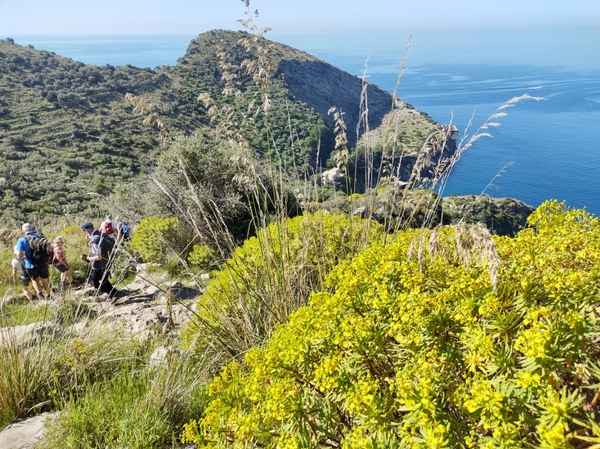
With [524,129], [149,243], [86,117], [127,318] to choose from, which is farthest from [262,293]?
[524,129]

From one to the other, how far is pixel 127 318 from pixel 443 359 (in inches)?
148

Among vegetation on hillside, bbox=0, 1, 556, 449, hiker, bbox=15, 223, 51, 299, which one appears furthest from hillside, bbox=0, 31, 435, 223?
vegetation on hillside, bbox=0, 1, 556, 449

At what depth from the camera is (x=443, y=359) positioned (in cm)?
124

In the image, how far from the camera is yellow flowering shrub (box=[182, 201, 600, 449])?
103 cm

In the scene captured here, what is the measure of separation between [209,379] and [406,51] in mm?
2917

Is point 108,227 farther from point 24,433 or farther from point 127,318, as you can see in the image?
point 24,433

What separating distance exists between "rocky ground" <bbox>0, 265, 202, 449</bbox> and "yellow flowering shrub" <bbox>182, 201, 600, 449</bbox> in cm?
112

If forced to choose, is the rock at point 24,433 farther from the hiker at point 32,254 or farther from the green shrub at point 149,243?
the green shrub at point 149,243

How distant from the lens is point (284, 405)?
1.31m

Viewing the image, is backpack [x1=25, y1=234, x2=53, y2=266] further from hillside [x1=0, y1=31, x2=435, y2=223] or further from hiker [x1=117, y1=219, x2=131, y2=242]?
hillside [x1=0, y1=31, x2=435, y2=223]

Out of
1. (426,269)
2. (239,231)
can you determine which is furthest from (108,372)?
(239,231)

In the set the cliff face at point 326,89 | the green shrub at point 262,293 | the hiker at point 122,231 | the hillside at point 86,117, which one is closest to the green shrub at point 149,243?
the hiker at point 122,231

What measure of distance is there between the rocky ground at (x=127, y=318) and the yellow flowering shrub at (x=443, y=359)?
3.68ft

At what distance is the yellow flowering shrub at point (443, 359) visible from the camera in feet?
3.37
